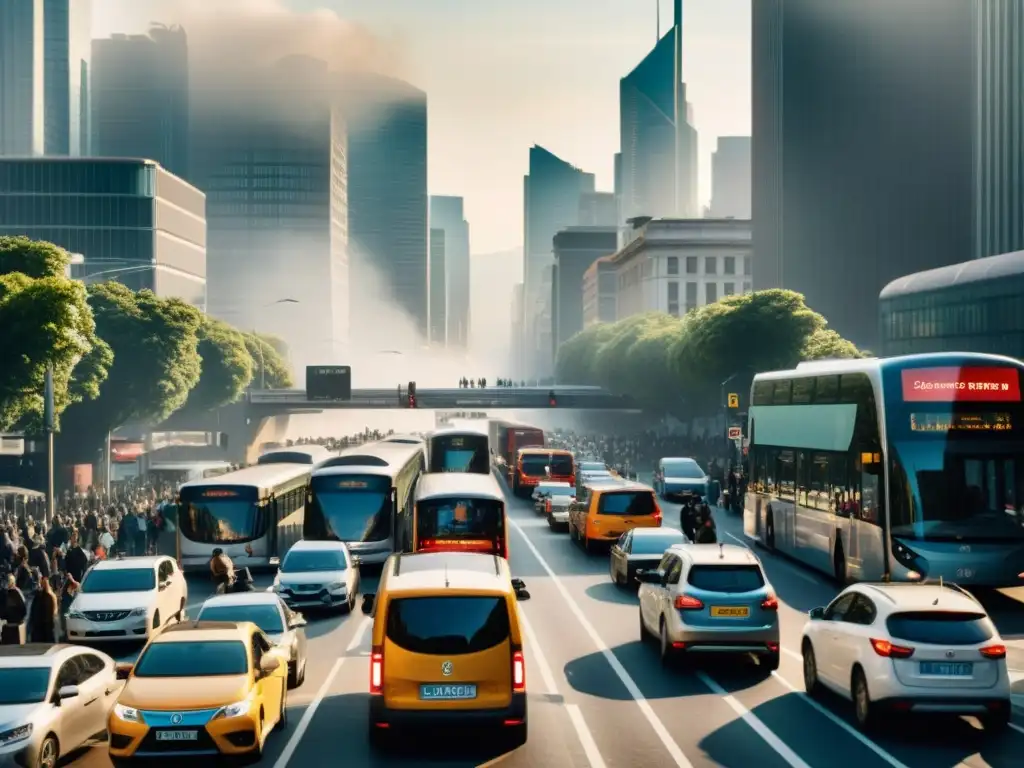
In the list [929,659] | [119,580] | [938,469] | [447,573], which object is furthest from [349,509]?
[929,659]

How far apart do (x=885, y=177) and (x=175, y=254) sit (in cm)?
7733

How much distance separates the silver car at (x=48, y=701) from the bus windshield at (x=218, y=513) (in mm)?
20127

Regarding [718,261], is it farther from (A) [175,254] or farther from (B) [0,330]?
(B) [0,330]

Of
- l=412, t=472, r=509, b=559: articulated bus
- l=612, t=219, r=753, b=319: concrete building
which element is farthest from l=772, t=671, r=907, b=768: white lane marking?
l=612, t=219, r=753, b=319: concrete building

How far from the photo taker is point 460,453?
6019 centimetres

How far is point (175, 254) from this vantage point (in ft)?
564

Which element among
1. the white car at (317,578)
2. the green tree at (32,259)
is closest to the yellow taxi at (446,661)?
the white car at (317,578)

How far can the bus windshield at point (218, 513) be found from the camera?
123 ft

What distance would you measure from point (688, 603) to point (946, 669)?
17.0 ft

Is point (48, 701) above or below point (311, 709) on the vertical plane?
above

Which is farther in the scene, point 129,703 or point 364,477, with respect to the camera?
point 364,477

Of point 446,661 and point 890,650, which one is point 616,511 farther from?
point 446,661

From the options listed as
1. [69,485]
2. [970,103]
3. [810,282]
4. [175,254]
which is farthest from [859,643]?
[175,254]

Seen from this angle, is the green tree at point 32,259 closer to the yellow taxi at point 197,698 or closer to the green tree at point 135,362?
the green tree at point 135,362
